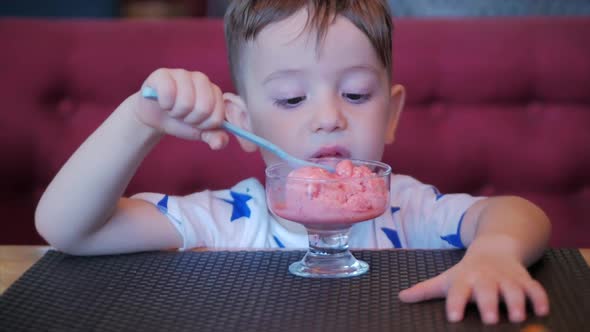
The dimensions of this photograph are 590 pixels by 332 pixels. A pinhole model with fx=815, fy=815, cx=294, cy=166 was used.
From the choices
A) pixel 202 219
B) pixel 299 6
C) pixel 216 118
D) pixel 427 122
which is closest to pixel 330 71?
pixel 299 6

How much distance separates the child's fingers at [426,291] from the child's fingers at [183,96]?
0.36 meters

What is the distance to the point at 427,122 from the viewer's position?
75.8 inches

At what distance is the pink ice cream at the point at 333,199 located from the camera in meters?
0.99

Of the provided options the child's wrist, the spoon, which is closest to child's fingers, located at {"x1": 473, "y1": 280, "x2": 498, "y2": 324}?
the child's wrist

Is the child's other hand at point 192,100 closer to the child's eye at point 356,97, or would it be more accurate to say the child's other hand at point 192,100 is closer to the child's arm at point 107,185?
the child's arm at point 107,185

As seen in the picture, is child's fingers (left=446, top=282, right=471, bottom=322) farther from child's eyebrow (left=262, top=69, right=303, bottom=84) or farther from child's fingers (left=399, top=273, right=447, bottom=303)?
child's eyebrow (left=262, top=69, right=303, bottom=84)

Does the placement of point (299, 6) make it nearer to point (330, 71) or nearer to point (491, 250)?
point (330, 71)

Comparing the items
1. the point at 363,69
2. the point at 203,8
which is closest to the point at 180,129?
the point at 363,69

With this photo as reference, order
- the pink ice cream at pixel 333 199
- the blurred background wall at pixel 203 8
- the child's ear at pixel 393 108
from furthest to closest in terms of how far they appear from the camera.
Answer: the blurred background wall at pixel 203 8
the child's ear at pixel 393 108
the pink ice cream at pixel 333 199

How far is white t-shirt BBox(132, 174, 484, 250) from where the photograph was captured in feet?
4.49

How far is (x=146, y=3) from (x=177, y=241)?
79.8 inches

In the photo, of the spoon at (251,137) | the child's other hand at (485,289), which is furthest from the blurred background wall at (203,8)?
the child's other hand at (485,289)

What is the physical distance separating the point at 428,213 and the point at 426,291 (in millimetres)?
524

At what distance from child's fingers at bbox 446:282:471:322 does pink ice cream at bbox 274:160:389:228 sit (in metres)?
0.17
